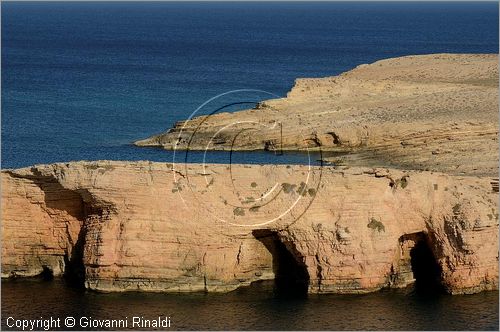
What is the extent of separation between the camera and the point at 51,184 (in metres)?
37.2

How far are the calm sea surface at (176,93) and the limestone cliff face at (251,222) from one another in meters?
0.69

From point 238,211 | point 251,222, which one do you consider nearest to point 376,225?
point 251,222

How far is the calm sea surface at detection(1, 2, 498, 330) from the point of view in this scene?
115ft

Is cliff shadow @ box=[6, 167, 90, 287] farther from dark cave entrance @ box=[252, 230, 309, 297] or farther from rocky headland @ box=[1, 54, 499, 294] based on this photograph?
dark cave entrance @ box=[252, 230, 309, 297]

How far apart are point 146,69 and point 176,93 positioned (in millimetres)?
18161

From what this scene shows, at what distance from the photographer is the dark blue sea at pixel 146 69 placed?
64.2 m

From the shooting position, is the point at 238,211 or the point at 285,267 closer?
the point at 238,211

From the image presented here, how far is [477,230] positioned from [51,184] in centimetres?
1226

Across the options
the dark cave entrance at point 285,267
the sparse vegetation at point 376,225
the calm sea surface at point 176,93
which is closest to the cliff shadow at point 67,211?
the calm sea surface at point 176,93

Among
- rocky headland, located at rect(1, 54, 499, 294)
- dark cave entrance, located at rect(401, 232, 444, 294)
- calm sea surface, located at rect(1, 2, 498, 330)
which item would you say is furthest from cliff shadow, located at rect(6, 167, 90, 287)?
dark cave entrance, located at rect(401, 232, 444, 294)

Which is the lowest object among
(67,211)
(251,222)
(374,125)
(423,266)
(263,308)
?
(263,308)

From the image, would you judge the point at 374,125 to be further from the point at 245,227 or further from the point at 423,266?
the point at 245,227

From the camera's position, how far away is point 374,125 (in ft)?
204

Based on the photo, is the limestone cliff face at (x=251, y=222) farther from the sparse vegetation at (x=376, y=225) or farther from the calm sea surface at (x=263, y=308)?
the calm sea surface at (x=263, y=308)
